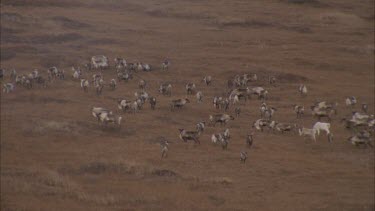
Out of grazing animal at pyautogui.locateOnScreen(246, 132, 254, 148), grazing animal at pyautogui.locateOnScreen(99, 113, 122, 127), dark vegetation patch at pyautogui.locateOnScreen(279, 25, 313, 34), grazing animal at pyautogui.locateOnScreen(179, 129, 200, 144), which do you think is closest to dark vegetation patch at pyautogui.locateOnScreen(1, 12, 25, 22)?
dark vegetation patch at pyautogui.locateOnScreen(279, 25, 313, 34)

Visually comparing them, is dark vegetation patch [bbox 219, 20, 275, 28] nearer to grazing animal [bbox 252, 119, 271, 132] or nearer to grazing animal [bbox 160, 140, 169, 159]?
grazing animal [bbox 252, 119, 271, 132]

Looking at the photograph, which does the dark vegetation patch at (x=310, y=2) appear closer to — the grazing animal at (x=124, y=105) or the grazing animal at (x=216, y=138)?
the grazing animal at (x=124, y=105)

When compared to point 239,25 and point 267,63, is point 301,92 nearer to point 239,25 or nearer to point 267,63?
point 267,63

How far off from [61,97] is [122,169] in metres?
11.0

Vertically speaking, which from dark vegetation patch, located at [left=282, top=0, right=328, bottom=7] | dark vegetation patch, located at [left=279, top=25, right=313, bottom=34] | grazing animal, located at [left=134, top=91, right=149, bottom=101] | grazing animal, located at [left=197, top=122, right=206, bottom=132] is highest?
dark vegetation patch, located at [left=282, top=0, right=328, bottom=7]

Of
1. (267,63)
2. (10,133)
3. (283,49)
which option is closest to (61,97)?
(10,133)

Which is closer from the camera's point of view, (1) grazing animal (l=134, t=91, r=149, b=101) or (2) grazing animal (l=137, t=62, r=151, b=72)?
(1) grazing animal (l=134, t=91, r=149, b=101)

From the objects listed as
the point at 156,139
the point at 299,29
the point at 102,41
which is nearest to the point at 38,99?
the point at 156,139

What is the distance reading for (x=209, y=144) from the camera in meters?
22.3

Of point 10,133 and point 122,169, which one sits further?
point 10,133

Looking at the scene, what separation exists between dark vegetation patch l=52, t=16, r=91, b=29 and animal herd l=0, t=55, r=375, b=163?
12736 millimetres

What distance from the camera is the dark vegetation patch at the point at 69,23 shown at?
48.6 m

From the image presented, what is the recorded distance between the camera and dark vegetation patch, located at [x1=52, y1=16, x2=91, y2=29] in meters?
48.6

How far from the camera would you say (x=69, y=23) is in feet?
162
